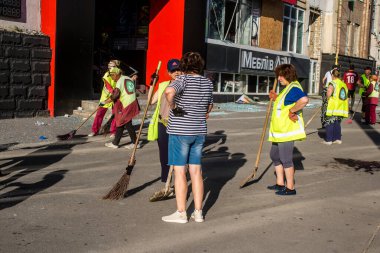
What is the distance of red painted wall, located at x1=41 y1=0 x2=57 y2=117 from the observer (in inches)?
551

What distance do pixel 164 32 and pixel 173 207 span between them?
13.3 m

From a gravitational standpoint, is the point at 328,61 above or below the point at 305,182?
above

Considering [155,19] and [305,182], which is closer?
[305,182]

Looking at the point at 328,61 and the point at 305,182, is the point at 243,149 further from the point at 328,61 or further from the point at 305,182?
the point at 328,61

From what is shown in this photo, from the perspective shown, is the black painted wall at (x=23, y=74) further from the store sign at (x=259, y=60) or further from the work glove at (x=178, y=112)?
the store sign at (x=259, y=60)

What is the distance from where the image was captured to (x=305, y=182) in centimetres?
761

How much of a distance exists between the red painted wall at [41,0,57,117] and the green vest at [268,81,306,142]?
349 inches

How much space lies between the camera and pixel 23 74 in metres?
13.6

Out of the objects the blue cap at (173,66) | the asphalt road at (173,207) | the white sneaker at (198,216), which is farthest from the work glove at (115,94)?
the white sneaker at (198,216)

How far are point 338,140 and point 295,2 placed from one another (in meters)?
14.9

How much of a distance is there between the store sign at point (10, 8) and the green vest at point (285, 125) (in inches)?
357

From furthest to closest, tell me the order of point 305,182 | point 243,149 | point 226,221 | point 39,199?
1. point 243,149
2. point 305,182
3. point 39,199
4. point 226,221

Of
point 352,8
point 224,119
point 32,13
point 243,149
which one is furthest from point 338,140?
point 352,8

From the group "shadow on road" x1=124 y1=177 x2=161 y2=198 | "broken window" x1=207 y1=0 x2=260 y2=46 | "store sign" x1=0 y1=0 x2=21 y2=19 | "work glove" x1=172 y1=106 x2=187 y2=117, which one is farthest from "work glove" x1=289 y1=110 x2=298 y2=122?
"broken window" x1=207 y1=0 x2=260 y2=46
